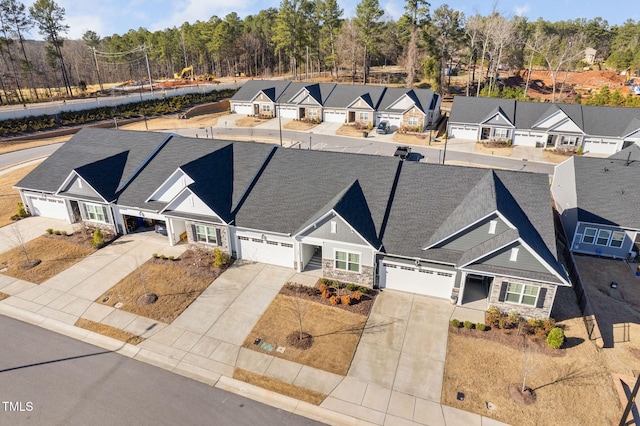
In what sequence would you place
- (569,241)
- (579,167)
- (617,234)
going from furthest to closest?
(579,167) → (569,241) → (617,234)

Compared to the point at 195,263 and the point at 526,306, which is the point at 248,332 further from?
the point at 526,306

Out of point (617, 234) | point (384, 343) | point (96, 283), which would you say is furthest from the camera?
point (617, 234)

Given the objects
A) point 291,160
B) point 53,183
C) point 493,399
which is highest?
point 291,160

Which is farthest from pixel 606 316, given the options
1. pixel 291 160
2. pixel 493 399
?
pixel 291 160

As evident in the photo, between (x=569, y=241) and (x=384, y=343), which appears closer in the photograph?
(x=384, y=343)

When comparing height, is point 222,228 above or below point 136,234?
above

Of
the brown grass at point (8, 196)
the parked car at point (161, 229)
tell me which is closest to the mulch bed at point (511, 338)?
the parked car at point (161, 229)

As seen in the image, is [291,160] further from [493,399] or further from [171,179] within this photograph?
[493,399]

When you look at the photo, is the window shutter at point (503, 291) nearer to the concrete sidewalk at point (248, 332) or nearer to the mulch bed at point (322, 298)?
the concrete sidewalk at point (248, 332)

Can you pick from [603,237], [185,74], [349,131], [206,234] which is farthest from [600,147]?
[185,74]
